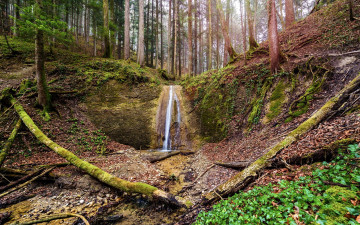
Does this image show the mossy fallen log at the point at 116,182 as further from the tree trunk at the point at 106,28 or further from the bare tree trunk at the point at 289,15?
the bare tree trunk at the point at 289,15

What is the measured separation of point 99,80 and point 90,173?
8312 millimetres

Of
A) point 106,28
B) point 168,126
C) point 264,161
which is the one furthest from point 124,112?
point 264,161

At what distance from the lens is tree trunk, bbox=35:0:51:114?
293 inches

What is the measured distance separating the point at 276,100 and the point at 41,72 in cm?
1204

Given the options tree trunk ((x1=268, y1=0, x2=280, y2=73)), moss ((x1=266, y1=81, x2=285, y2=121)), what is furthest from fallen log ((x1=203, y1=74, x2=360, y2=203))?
tree trunk ((x1=268, y1=0, x2=280, y2=73))

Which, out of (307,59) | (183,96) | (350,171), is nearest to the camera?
(350,171)

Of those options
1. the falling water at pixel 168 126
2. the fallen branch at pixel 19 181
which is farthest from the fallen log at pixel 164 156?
the fallen branch at pixel 19 181

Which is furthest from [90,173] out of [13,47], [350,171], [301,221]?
[13,47]

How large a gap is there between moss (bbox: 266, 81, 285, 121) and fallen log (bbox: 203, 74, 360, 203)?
242 centimetres

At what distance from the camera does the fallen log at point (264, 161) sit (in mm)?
3576

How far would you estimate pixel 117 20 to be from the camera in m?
22.8

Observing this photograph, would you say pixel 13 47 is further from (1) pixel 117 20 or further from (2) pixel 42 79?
(1) pixel 117 20

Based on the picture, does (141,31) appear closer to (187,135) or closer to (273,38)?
(187,135)

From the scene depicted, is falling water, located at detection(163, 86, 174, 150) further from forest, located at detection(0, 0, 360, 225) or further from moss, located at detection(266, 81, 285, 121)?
moss, located at detection(266, 81, 285, 121)
